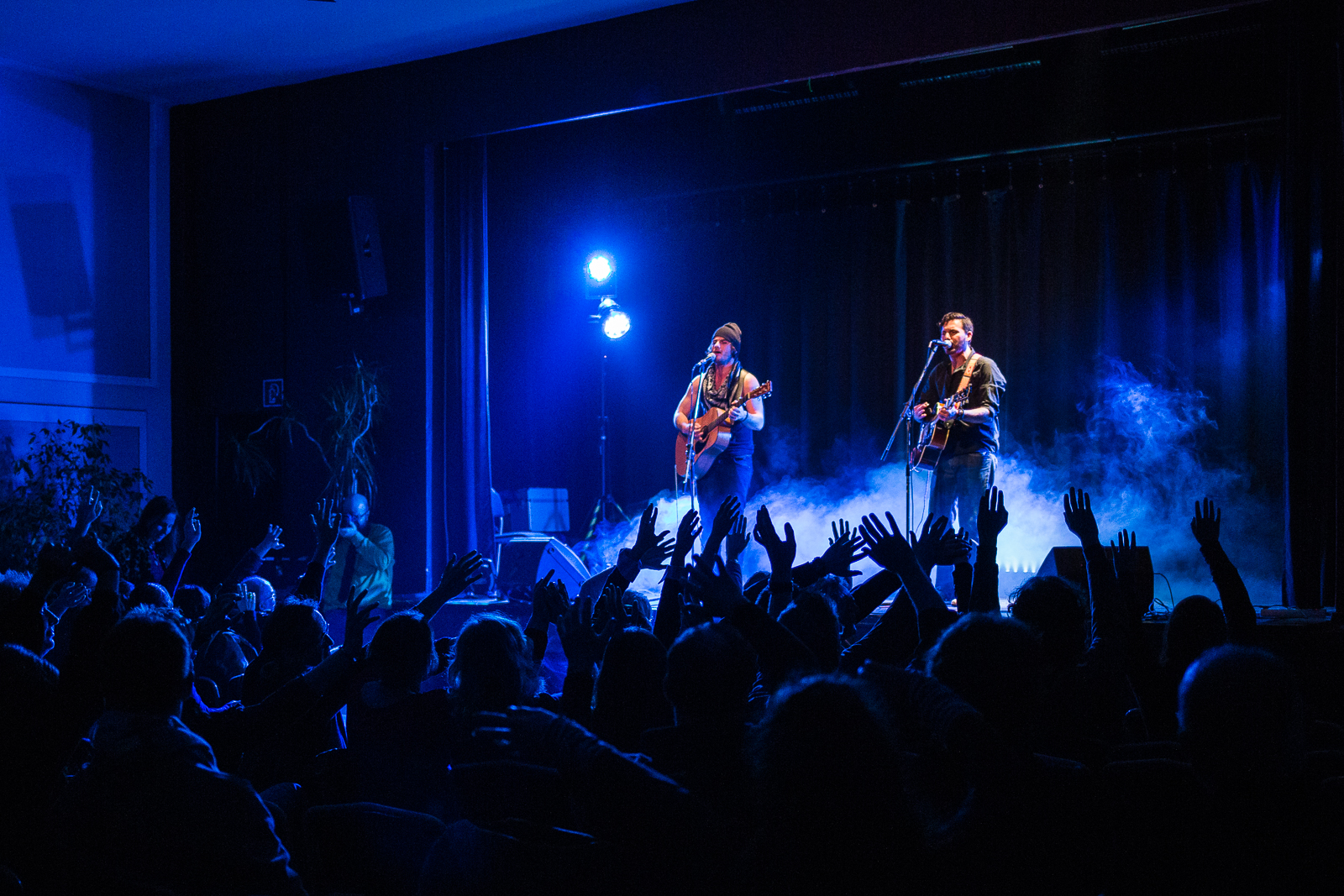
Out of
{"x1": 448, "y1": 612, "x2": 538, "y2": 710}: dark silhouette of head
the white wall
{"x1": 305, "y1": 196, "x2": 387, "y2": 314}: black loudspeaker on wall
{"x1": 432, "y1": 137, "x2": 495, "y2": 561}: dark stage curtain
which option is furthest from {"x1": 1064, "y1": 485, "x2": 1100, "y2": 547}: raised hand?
the white wall

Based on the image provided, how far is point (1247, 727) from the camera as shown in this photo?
4.70 ft

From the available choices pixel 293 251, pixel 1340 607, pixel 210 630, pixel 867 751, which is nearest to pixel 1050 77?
pixel 1340 607

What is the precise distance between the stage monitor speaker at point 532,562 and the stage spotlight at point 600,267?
7.34 feet

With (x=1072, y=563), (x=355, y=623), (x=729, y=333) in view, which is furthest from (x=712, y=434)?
(x=355, y=623)

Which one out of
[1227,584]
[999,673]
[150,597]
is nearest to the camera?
[999,673]

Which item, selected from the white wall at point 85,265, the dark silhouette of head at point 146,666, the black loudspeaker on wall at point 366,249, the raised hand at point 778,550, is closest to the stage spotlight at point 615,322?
the black loudspeaker on wall at point 366,249

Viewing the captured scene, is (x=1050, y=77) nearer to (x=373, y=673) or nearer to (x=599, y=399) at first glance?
(x=599, y=399)

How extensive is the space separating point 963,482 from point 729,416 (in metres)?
1.67

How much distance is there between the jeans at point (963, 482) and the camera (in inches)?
249

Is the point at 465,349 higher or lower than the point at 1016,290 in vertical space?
lower

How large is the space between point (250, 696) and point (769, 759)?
192 cm

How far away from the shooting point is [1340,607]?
493cm

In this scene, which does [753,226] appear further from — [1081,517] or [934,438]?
[1081,517]

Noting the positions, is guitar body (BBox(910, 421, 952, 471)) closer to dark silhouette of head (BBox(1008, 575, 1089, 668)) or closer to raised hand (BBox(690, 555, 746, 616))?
dark silhouette of head (BBox(1008, 575, 1089, 668))
